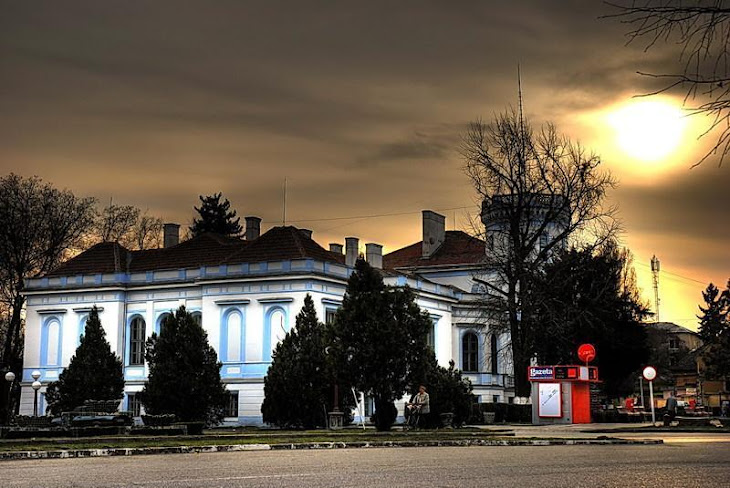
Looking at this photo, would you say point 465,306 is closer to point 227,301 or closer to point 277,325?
point 277,325

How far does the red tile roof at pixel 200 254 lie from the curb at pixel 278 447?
3307 centimetres

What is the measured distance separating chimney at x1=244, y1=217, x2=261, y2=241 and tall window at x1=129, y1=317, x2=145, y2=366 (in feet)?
34.9

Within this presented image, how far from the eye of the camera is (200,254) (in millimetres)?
66062

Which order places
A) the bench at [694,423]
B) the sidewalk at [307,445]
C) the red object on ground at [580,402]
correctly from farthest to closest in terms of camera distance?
the red object on ground at [580,402], the bench at [694,423], the sidewalk at [307,445]

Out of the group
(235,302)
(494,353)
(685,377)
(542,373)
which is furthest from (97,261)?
(685,377)

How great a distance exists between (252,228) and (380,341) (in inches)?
1421

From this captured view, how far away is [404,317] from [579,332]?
28.7 metres

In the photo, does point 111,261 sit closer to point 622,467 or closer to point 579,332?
point 579,332

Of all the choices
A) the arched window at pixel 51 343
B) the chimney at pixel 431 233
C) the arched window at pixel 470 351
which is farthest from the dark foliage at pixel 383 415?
the chimney at pixel 431 233

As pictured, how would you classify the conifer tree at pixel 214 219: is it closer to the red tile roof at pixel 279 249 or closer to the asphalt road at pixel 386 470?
the red tile roof at pixel 279 249

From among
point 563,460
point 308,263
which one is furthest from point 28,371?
point 563,460

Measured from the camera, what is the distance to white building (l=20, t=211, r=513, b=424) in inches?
2277

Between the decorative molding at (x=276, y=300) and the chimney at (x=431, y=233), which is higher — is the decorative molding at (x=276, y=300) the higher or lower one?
the lower one

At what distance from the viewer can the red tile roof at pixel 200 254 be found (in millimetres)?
59938
